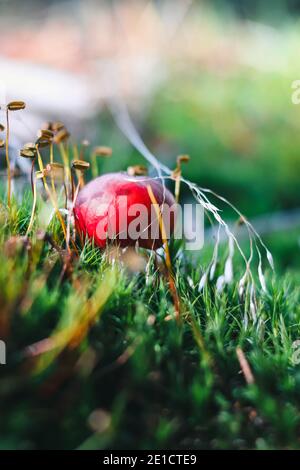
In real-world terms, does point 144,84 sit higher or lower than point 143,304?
higher

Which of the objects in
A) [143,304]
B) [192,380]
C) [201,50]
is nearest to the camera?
[192,380]

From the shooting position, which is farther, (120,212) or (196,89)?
(196,89)

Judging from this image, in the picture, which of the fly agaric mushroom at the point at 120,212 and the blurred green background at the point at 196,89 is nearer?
the fly agaric mushroom at the point at 120,212

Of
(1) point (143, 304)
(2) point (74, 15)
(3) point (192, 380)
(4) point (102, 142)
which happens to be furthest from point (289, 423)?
(2) point (74, 15)

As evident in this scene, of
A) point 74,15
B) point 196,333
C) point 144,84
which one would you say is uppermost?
point 74,15

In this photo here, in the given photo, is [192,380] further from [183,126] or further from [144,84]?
[144,84]

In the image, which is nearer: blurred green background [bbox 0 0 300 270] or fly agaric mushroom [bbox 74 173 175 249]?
fly agaric mushroom [bbox 74 173 175 249]

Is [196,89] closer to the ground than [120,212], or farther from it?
farther from it

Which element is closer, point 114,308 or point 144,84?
point 114,308
